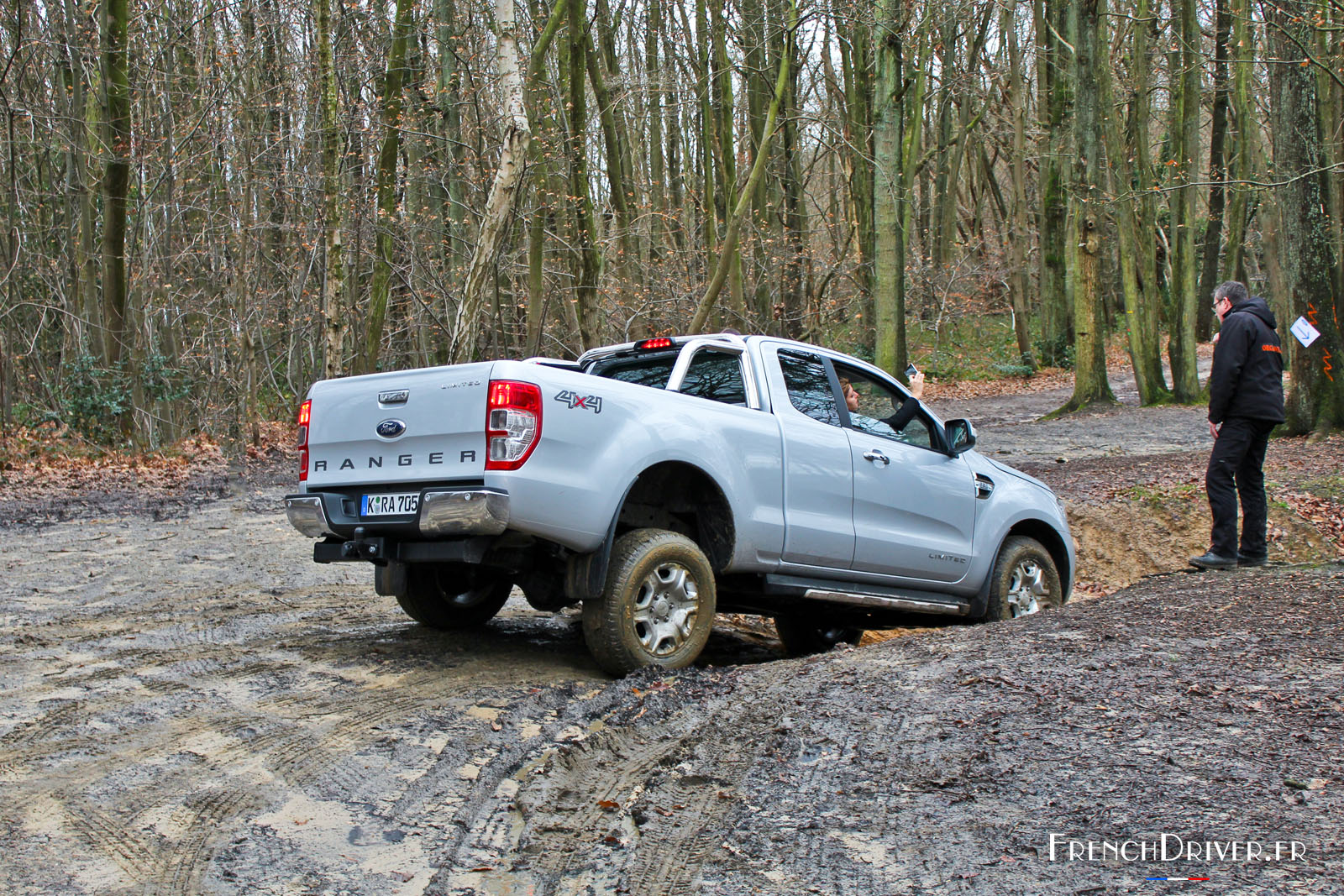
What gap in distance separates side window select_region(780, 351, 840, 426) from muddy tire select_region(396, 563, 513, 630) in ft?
6.97

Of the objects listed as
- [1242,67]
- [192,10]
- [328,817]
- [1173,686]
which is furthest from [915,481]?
[1242,67]

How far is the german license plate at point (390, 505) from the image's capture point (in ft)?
18.7

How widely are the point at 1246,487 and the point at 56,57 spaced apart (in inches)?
825

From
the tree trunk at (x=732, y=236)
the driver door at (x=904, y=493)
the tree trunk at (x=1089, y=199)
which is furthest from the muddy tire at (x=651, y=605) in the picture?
the tree trunk at (x=1089, y=199)

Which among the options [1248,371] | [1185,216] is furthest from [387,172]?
[1185,216]

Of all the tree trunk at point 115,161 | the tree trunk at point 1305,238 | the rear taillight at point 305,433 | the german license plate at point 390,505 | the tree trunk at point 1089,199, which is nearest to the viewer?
the german license plate at point 390,505

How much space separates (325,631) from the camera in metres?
7.22

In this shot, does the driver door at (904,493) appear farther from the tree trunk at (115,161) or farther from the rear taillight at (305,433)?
the tree trunk at (115,161)

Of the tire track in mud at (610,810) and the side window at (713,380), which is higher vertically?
the side window at (713,380)

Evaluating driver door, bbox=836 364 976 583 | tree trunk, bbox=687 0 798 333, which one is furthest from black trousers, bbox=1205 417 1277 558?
tree trunk, bbox=687 0 798 333

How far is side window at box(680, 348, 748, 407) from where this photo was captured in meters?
6.80

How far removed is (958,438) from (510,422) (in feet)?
12.1

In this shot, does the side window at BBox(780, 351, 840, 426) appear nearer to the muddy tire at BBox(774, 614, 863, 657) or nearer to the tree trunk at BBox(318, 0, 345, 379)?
the muddy tire at BBox(774, 614, 863, 657)

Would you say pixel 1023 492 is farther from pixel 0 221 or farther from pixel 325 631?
pixel 0 221
